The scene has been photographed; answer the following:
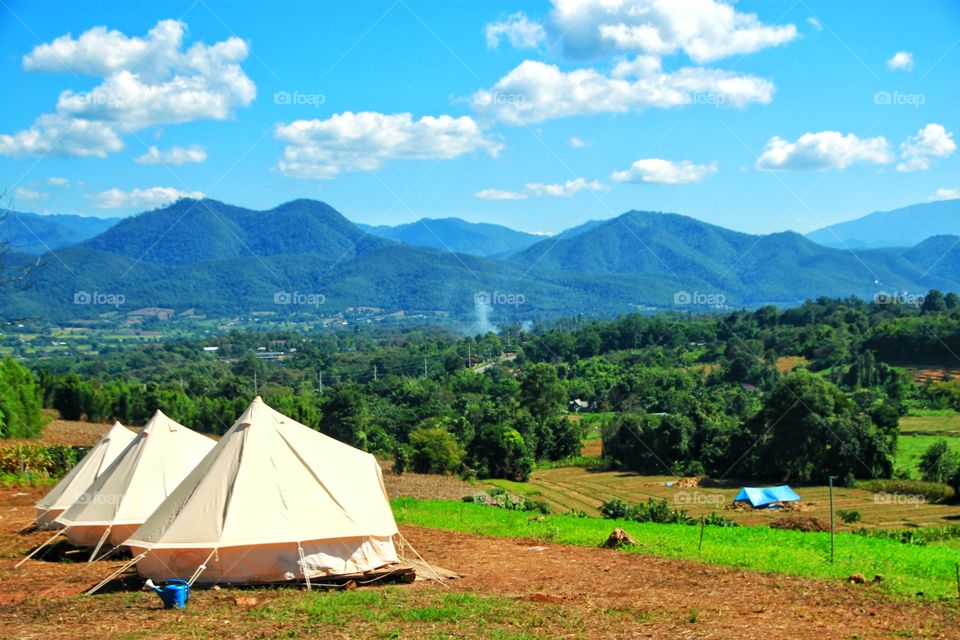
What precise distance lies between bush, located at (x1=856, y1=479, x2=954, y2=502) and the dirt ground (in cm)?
3258

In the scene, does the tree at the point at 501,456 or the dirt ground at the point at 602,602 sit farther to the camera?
the tree at the point at 501,456

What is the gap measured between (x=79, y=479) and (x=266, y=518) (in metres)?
7.46

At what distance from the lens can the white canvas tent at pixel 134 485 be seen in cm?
1577

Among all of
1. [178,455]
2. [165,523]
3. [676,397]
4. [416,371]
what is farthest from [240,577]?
[416,371]

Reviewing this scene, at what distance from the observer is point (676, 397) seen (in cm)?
7256

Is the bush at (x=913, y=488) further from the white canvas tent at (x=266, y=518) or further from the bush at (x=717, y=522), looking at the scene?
the white canvas tent at (x=266, y=518)

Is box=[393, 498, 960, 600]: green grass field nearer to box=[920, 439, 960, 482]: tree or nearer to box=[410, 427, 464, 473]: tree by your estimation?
box=[410, 427, 464, 473]: tree

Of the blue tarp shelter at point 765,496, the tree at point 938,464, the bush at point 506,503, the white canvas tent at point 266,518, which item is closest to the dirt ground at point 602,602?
the white canvas tent at point 266,518

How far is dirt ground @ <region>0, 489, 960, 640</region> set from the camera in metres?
9.94

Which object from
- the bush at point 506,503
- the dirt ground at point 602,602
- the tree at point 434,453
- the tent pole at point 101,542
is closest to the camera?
the dirt ground at point 602,602

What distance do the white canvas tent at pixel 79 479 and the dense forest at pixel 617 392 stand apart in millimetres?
27803

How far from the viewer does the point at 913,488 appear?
43.9 meters

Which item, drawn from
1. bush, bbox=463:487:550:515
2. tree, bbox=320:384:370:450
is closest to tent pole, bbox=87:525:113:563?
bush, bbox=463:487:550:515

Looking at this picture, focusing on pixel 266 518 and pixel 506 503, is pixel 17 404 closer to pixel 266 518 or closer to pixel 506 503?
pixel 506 503
